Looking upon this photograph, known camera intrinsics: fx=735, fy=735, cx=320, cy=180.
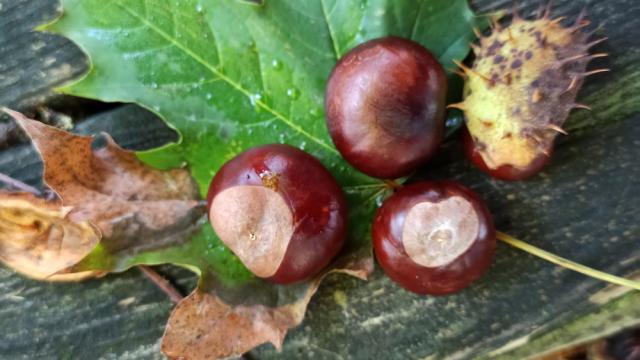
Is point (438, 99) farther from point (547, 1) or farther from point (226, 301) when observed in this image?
point (226, 301)

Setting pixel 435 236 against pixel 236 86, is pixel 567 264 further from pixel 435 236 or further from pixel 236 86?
pixel 236 86

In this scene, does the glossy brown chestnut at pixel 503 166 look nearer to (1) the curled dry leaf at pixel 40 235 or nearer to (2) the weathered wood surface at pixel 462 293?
(2) the weathered wood surface at pixel 462 293

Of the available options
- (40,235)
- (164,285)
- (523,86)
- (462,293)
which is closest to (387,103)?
(523,86)

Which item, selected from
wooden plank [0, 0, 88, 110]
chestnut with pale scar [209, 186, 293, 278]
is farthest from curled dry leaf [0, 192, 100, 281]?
chestnut with pale scar [209, 186, 293, 278]

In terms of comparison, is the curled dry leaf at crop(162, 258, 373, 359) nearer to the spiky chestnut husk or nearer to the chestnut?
the chestnut

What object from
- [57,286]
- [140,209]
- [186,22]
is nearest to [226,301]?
[140,209]

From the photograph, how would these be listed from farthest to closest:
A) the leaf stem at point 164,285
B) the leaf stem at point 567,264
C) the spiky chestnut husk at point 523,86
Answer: the leaf stem at point 164,285 < the leaf stem at point 567,264 < the spiky chestnut husk at point 523,86

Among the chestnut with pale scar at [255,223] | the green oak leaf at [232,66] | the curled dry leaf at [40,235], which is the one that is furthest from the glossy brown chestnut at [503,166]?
the curled dry leaf at [40,235]
